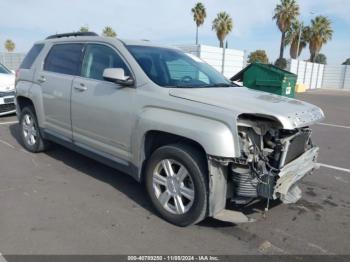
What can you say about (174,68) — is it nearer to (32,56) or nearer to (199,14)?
(32,56)

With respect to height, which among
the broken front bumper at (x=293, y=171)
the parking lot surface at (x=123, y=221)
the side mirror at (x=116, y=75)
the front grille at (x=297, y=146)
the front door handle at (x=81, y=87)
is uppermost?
the side mirror at (x=116, y=75)

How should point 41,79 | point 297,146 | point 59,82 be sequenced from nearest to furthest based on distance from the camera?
point 297,146 < point 59,82 < point 41,79

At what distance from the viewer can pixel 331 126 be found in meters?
10.1

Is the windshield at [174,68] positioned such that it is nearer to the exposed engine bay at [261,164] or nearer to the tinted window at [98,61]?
the tinted window at [98,61]

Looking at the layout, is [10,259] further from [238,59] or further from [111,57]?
[238,59]

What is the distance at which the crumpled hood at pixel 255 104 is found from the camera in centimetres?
311

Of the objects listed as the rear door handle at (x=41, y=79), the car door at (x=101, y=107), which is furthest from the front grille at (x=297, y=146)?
the rear door handle at (x=41, y=79)

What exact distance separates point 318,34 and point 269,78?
1601 inches

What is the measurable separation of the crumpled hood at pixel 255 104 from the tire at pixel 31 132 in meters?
3.09

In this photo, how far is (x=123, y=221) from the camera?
3646 millimetres

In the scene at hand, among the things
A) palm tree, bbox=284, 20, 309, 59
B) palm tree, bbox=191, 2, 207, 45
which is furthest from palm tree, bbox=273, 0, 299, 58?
palm tree, bbox=191, 2, 207, 45

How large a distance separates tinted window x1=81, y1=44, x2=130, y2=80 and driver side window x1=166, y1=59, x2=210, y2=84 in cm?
57

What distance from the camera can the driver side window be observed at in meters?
4.12

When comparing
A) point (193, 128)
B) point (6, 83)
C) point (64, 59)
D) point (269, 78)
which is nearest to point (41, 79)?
point (64, 59)
